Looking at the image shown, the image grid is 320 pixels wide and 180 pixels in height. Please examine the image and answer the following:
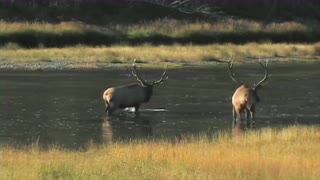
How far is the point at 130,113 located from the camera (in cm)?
2289

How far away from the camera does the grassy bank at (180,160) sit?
38.0 feet

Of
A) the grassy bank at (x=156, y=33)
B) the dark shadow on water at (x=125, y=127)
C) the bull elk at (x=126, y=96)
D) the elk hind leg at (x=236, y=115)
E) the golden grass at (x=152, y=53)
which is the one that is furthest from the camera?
the grassy bank at (x=156, y=33)

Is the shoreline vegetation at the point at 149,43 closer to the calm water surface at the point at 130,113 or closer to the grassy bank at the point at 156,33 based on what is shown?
the grassy bank at the point at 156,33

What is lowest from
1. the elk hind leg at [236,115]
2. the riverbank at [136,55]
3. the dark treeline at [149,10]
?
the riverbank at [136,55]

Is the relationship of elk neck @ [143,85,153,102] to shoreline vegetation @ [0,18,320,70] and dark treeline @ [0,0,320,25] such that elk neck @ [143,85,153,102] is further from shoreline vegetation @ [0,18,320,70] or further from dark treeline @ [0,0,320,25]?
dark treeline @ [0,0,320,25]

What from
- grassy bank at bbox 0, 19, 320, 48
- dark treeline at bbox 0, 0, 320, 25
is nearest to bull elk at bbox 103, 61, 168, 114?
grassy bank at bbox 0, 19, 320, 48

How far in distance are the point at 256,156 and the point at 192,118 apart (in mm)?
7864

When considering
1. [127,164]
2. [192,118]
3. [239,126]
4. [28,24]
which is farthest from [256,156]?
[28,24]

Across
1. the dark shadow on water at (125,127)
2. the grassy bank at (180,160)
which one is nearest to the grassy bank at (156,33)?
the dark shadow on water at (125,127)

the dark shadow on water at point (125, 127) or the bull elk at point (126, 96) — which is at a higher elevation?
the bull elk at point (126, 96)

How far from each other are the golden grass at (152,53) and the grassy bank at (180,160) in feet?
84.7

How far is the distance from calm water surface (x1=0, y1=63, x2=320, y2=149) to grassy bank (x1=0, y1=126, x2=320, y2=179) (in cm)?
233

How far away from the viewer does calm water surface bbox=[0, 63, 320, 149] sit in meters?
18.9

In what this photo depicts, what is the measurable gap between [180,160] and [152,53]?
31055mm
